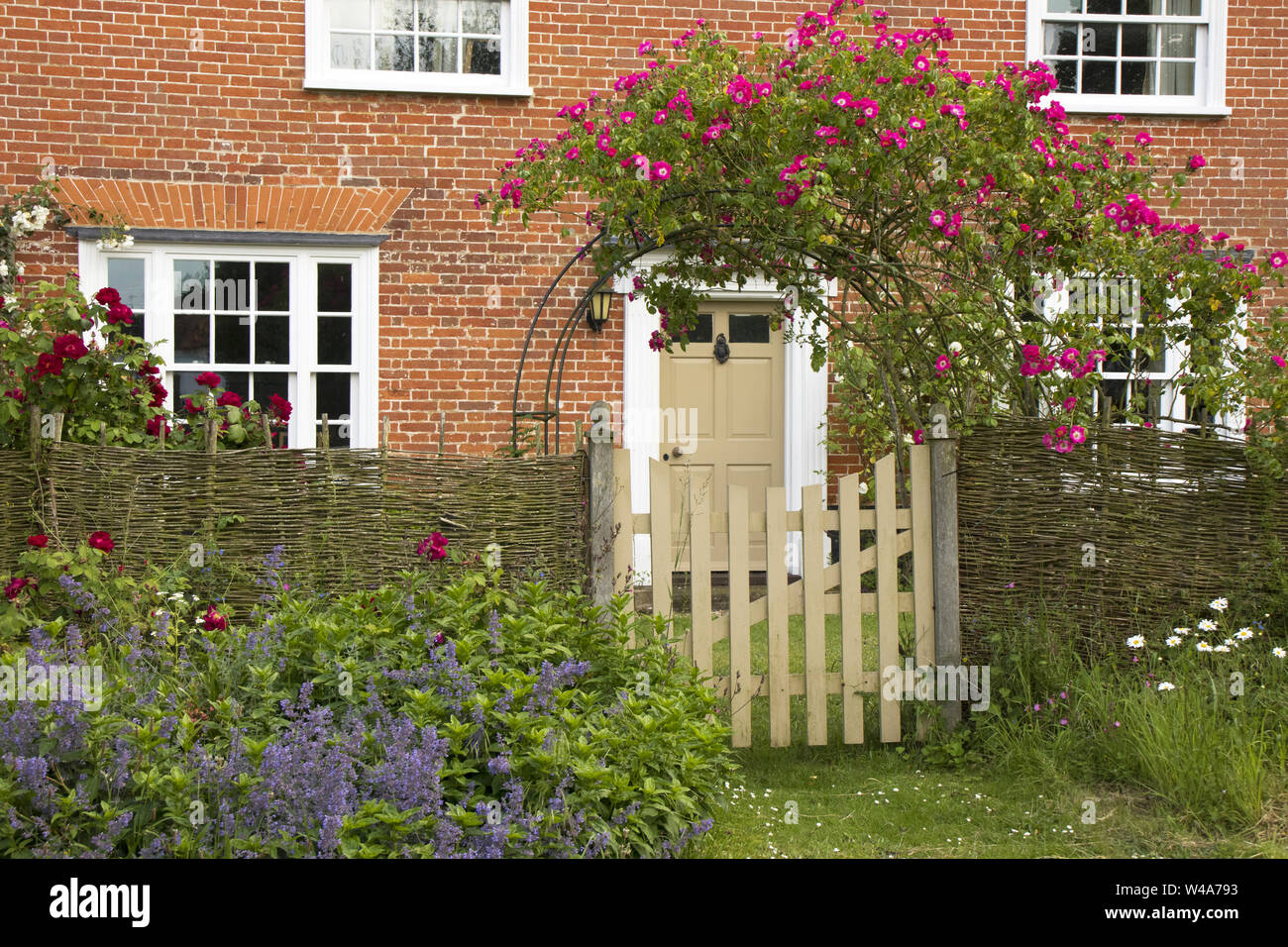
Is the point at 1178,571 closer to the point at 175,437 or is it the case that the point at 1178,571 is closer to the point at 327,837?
the point at 327,837

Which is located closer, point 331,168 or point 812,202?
point 812,202

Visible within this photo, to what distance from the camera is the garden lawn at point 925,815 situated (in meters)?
3.87

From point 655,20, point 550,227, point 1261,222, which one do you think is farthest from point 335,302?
point 1261,222

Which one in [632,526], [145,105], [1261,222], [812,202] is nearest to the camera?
[812,202]

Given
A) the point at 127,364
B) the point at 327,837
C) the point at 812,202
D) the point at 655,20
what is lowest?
the point at 327,837

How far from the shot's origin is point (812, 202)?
4570 millimetres

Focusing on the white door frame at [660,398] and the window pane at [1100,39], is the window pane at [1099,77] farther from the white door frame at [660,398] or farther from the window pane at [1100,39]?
the white door frame at [660,398]

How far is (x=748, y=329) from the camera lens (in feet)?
30.3

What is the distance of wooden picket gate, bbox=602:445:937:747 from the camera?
4828 millimetres

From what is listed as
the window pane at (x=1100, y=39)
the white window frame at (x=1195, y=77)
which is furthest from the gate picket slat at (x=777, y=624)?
the window pane at (x=1100, y=39)

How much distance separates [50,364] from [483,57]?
4.97 meters

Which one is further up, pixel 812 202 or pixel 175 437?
pixel 812 202

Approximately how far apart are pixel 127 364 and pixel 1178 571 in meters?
4.52

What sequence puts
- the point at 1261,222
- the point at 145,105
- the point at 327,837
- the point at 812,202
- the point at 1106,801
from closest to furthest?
1. the point at 327,837
2. the point at 1106,801
3. the point at 812,202
4. the point at 145,105
5. the point at 1261,222
